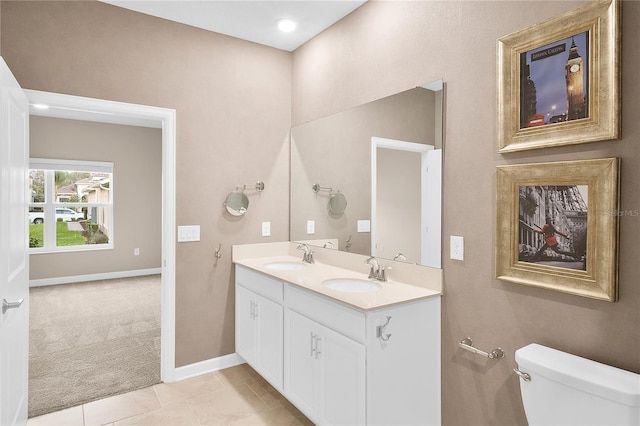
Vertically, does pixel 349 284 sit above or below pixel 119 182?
below

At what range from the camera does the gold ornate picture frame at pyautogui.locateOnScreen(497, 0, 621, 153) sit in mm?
1358

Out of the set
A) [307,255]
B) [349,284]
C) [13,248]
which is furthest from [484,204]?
[13,248]

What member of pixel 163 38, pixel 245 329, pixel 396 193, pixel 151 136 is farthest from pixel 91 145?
pixel 396 193

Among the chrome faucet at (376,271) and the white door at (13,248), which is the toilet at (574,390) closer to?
the chrome faucet at (376,271)

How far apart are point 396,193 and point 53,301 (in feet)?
16.2

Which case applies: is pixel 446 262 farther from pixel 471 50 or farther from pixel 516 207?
pixel 471 50

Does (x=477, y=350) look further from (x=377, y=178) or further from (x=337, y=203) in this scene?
(x=337, y=203)

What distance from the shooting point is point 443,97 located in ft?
6.53

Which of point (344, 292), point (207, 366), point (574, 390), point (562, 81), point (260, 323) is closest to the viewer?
point (574, 390)

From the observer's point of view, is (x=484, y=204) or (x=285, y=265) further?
(x=285, y=265)

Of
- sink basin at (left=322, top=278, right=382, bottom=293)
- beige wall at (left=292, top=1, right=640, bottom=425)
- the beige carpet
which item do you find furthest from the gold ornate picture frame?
the beige carpet

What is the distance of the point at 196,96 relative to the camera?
288cm

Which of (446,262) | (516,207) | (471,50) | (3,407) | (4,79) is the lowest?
(3,407)

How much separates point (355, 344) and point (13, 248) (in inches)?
69.1
